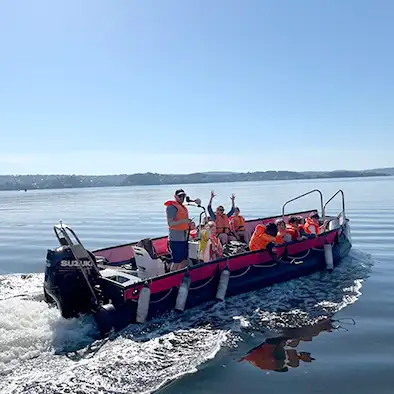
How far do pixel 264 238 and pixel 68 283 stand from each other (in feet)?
13.0

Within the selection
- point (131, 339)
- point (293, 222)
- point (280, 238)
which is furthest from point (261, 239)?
point (131, 339)

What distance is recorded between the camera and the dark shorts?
7.65m

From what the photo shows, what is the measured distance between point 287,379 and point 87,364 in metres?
2.44

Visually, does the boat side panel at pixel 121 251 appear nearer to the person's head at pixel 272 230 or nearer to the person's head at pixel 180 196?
the person's head at pixel 180 196

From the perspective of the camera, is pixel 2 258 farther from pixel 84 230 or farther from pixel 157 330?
pixel 157 330

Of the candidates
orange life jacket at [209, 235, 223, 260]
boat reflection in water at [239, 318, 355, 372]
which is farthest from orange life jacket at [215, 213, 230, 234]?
boat reflection in water at [239, 318, 355, 372]

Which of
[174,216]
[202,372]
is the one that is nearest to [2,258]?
[174,216]

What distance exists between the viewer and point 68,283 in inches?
256

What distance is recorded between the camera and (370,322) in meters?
6.82

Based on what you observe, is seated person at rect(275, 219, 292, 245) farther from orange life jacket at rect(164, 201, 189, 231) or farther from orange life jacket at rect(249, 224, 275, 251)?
orange life jacket at rect(164, 201, 189, 231)

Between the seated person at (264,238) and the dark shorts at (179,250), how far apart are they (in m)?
1.66

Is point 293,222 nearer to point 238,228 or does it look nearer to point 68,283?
point 238,228

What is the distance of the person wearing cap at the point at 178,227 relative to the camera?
24.7 ft

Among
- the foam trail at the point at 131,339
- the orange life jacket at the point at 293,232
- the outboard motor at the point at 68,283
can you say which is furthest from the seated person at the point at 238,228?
the outboard motor at the point at 68,283
